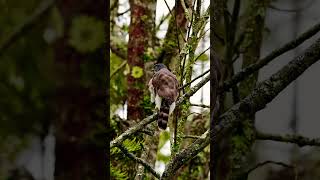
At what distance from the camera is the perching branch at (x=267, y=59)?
1.35 feet

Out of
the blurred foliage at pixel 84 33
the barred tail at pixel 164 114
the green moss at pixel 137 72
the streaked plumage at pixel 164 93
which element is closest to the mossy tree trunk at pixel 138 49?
the green moss at pixel 137 72

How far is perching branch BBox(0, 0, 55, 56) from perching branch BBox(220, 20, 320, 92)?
14 cm

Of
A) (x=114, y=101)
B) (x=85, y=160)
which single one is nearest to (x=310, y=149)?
(x=85, y=160)

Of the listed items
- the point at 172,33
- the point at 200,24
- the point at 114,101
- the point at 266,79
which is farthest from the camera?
the point at 114,101

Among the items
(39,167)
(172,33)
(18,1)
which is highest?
(172,33)

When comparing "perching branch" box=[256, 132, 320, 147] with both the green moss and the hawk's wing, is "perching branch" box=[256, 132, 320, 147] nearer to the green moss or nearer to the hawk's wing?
the hawk's wing

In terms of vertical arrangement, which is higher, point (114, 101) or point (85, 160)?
point (114, 101)

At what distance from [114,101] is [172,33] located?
315 millimetres

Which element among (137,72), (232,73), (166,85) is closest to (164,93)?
(166,85)

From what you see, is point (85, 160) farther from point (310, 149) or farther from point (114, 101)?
point (114, 101)

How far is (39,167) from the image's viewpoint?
415mm

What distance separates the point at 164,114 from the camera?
1.00 metres

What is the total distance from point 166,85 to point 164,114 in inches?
4.3

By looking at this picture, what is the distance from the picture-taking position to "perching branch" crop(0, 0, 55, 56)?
41 centimetres
